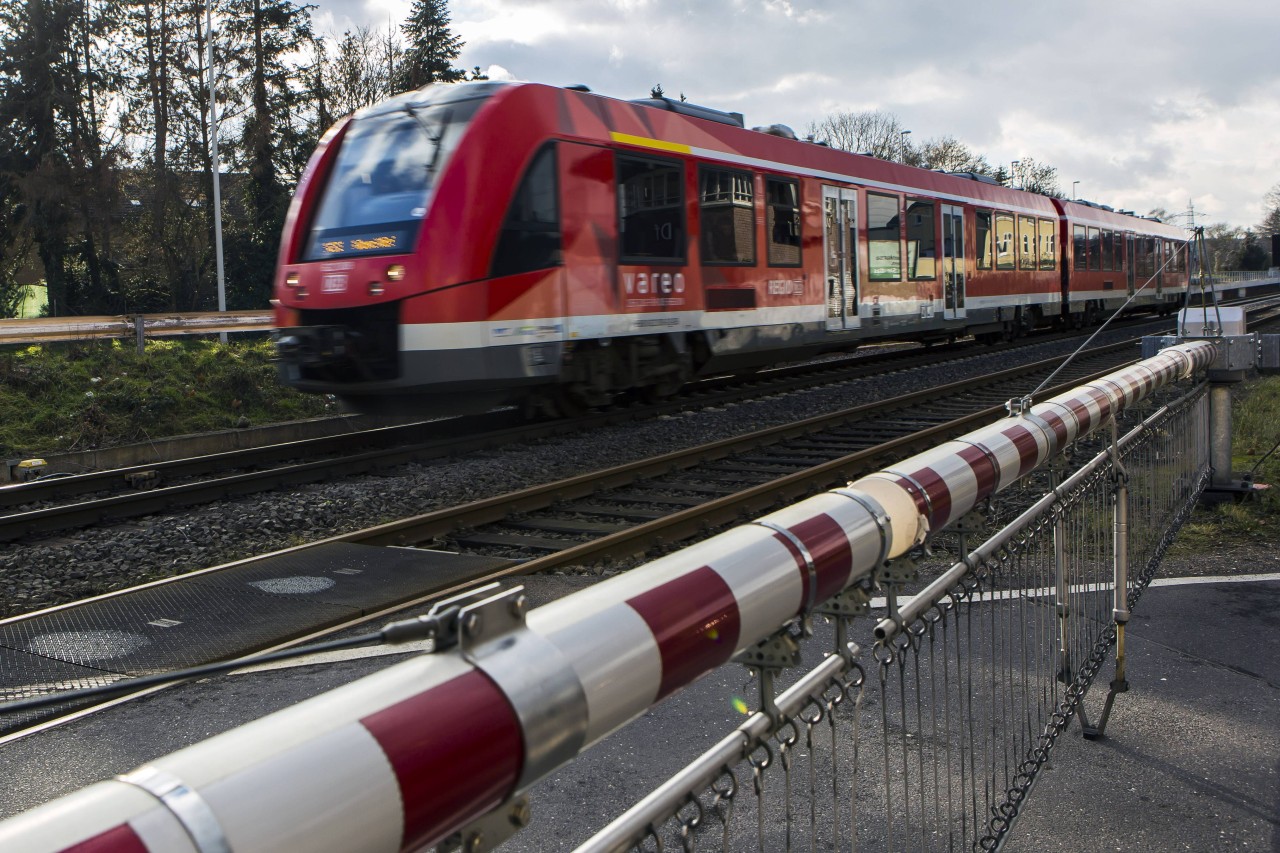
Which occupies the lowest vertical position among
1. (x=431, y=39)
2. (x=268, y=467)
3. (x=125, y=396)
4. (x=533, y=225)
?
(x=268, y=467)

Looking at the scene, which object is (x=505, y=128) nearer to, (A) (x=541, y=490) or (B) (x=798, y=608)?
(A) (x=541, y=490)

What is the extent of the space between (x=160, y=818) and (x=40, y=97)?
39.7 metres

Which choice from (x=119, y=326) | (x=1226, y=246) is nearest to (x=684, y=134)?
(x=119, y=326)

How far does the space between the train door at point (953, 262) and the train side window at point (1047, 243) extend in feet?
17.7

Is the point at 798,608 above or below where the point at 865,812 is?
above

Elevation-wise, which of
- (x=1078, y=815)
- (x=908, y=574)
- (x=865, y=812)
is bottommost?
(x=1078, y=815)

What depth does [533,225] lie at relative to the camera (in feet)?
33.4

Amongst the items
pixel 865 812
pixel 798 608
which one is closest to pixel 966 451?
pixel 865 812

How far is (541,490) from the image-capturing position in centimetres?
827

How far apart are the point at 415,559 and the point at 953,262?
48.0 ft

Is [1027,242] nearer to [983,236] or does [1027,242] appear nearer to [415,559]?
[983,236]

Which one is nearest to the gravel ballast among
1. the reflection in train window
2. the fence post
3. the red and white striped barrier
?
the fence post

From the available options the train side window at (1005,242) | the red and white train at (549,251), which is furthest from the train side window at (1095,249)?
the red and white train at (549,251)

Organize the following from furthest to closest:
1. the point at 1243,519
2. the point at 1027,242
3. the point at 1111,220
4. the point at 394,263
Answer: the point at 1111,220 < the point at 1027,242 < the point at 394,263 < the point at 1243,519
